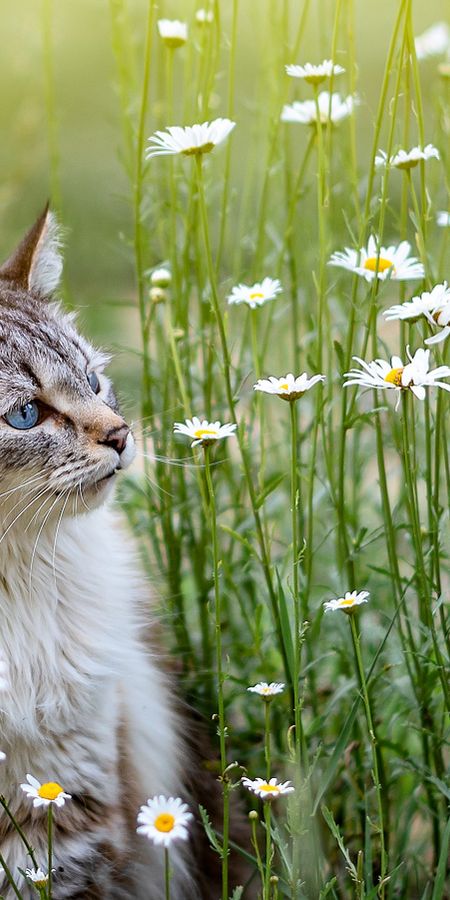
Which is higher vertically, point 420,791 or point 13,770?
point 13,770

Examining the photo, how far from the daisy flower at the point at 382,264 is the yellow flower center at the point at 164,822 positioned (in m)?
0.79

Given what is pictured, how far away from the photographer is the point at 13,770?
170 cm

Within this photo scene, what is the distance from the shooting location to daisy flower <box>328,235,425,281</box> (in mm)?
1587

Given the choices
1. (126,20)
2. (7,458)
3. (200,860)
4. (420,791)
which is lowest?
(200,860)

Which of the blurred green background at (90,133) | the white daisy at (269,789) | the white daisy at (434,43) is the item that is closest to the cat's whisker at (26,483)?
the white daisy at (269,789)

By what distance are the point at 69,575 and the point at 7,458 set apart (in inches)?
11.7

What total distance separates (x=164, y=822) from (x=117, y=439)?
703 millimetres

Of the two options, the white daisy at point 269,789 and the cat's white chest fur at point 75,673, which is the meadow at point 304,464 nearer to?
the white daisy at point 269,789

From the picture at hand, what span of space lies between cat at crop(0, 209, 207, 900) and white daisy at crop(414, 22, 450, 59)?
2.92 feet

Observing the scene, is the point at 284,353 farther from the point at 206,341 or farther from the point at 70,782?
the point at 70,782

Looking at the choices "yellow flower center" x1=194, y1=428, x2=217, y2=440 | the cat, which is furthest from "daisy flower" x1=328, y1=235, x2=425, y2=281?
the cat

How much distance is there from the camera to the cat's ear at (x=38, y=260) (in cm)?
197

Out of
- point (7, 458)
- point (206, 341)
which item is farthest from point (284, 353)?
point (7, 458)

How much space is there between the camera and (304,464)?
6.53 feet
